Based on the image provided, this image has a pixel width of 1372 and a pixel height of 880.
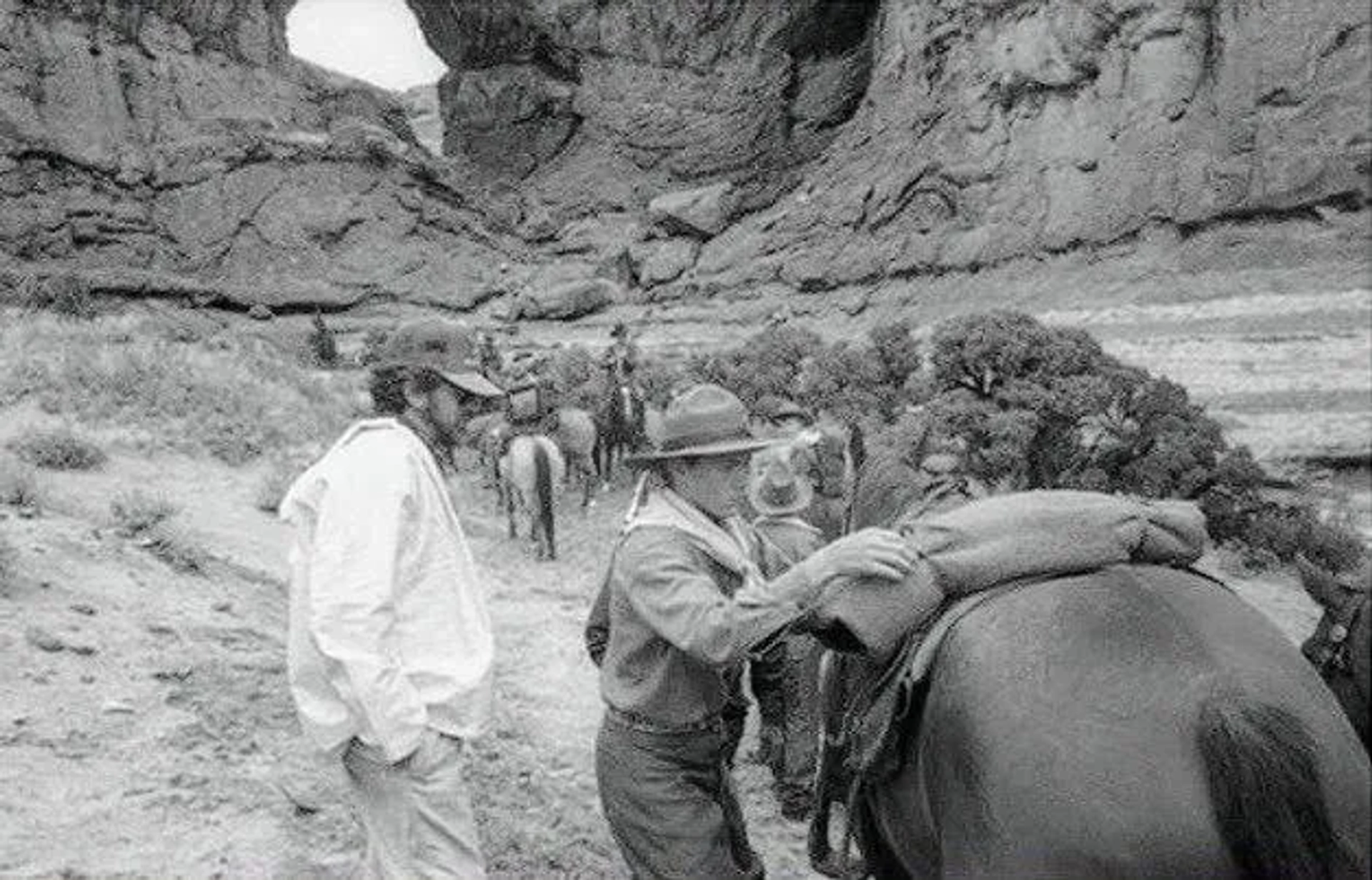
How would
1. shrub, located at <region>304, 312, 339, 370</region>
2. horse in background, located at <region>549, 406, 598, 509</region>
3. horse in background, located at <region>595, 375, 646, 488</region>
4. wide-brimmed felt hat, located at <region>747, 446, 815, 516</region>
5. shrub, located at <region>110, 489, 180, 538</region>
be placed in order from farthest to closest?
shrub, located at <region>304, 312, 339, 370</region>
horse in background, located at <region>595, 375, 646, 488</region>
horse in background, located at <region>549, 406, 598, 509</region>
shrub, located at <region>110, 489, 180, 538</region>
wide-brimmed felt hat, located at <region>747, 446, 815, 516</region>

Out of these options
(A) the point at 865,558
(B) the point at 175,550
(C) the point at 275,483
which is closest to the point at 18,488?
(B) the point at 175,550

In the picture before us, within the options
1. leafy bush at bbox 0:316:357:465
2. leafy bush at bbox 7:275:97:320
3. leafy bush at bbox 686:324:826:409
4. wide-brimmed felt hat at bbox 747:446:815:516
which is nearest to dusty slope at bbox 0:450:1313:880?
wide-brimmed felt hat at bbox 747:446:815:516

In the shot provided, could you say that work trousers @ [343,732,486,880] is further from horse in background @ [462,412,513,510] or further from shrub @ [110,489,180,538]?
horse in background @ [462,412,513,510]

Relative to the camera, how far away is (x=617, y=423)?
51.7 feet

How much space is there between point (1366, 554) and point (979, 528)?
1056 centimetres

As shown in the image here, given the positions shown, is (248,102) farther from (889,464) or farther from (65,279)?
(889,464)

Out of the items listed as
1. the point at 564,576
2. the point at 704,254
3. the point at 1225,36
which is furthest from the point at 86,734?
the point at 704,254

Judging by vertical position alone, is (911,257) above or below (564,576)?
above

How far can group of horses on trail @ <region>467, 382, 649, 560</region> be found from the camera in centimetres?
1130

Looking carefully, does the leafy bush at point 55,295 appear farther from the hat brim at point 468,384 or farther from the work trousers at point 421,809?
the work trousers at point 421,809

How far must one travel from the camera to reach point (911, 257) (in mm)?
30172

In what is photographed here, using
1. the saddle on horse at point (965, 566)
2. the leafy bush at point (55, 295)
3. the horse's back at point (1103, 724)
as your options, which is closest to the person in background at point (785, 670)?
the saddle on horse at point (965, 566)

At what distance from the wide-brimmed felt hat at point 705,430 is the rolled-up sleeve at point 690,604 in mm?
233

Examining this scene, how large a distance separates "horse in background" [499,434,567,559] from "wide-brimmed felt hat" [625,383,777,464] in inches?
322
